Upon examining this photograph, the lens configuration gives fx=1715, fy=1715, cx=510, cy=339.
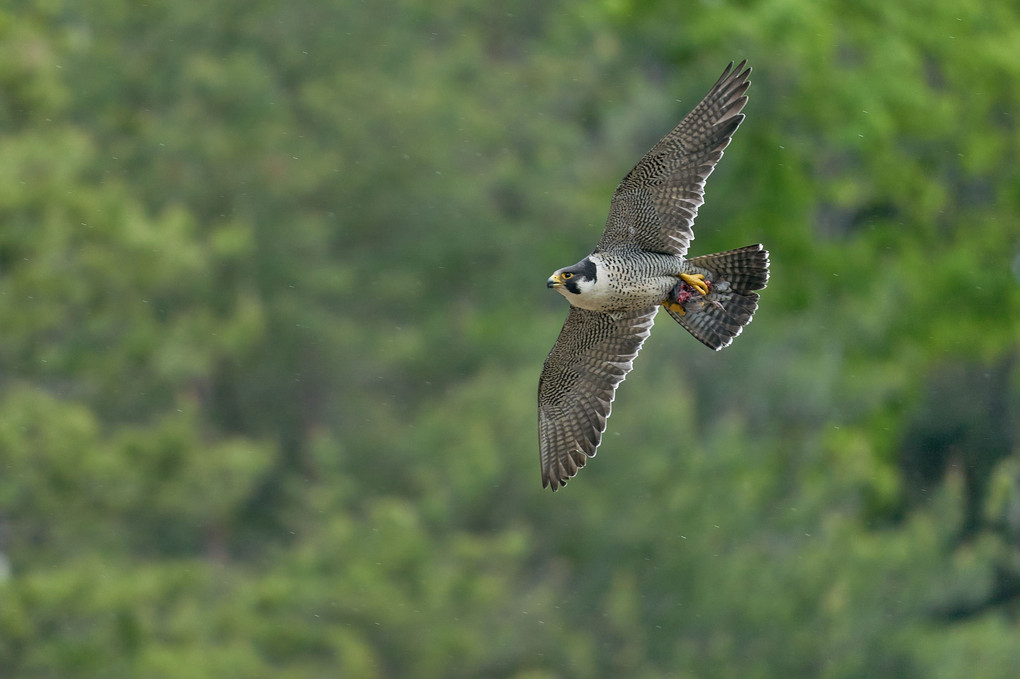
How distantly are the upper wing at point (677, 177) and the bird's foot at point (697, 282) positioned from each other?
0.13 metres

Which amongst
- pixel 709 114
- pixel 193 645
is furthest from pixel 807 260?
pixel 709 114

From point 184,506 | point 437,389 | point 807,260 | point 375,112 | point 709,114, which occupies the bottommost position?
point 709,114

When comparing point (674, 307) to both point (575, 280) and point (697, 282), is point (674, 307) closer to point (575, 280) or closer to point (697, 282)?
point (697, 282)

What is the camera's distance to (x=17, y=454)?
674 inches

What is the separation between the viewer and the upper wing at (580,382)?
930 cm

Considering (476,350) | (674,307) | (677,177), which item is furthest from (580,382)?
(476,350)

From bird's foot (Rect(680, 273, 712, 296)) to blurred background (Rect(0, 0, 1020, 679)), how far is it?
757 centimetres

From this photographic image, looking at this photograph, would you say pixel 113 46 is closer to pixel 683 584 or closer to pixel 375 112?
pixel 375 112

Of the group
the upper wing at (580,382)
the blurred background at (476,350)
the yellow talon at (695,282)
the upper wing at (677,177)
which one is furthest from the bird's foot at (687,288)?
the blurred background at (476,350)

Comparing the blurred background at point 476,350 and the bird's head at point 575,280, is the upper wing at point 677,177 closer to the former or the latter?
the bird's head at point 575,280

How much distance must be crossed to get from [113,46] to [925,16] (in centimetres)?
1101

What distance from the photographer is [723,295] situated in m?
8.84

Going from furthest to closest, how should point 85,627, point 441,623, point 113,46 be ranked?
point 113,46, point 85,627, point 441,623

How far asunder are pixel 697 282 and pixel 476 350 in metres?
11.3
